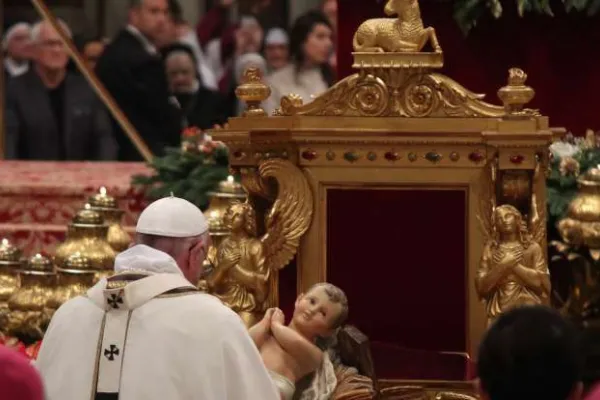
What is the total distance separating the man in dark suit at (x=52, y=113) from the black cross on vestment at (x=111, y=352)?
321 inches

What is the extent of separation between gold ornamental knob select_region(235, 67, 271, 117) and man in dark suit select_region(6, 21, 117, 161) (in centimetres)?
578

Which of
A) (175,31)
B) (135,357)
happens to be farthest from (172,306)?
(175,31)

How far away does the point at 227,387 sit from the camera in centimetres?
580

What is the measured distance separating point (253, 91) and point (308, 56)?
557 centimetres

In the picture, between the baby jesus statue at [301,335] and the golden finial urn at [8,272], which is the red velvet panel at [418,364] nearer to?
the baby jesus statue at [301,335]

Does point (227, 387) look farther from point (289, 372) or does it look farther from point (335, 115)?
point (335, 115)

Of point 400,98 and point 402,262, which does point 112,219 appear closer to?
point 402,262

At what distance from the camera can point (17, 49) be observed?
46.2 ft

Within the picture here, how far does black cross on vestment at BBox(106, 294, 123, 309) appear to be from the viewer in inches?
231

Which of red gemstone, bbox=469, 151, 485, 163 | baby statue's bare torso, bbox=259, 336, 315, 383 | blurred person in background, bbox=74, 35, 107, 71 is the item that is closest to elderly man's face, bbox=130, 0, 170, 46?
blurred person in background, bbox=74, 35, 107, 71

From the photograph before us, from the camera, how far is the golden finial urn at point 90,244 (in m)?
9.42

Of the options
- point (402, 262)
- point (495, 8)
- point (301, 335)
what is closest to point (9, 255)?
point (402, 262)

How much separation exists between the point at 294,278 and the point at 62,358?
2.45 metres

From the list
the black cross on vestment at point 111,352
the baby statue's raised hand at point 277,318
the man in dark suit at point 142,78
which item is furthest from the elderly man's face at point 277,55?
the black cross on vestment at point 111,352
